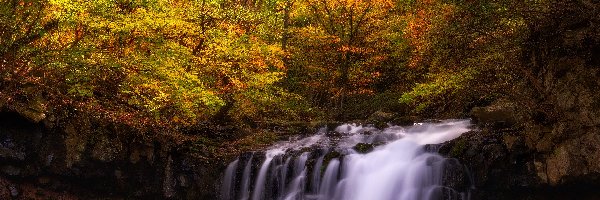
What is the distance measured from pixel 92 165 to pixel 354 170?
21.8 ft

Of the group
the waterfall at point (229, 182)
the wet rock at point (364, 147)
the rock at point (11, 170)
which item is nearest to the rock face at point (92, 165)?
the rock at point (11, 170)

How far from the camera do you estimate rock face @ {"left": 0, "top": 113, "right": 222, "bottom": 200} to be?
11906mm

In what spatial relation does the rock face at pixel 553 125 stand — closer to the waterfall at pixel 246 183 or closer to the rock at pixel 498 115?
the rock at pixel 498 115

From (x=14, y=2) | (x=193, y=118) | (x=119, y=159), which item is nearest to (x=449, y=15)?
(x=193, y=118)

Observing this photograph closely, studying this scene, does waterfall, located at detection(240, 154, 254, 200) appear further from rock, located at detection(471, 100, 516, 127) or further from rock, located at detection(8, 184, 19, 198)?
rock, located at detection(471, 100, 516, 127)

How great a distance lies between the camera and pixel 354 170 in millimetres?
12148

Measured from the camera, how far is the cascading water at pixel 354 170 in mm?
10906

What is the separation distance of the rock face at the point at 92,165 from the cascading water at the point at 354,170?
1104 mm

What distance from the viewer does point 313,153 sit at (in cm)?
1312

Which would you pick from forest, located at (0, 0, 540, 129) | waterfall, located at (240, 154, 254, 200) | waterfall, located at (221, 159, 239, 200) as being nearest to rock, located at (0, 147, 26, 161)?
forest, located at (0, 0, 540, 129)

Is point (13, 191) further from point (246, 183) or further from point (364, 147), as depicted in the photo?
point (364, 147)

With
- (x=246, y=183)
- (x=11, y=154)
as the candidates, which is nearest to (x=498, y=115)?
(x=246, y=183)

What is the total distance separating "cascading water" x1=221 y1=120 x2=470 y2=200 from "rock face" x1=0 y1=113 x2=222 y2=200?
1104mm

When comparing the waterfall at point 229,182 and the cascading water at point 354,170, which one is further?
the waterfall at point 229,182
